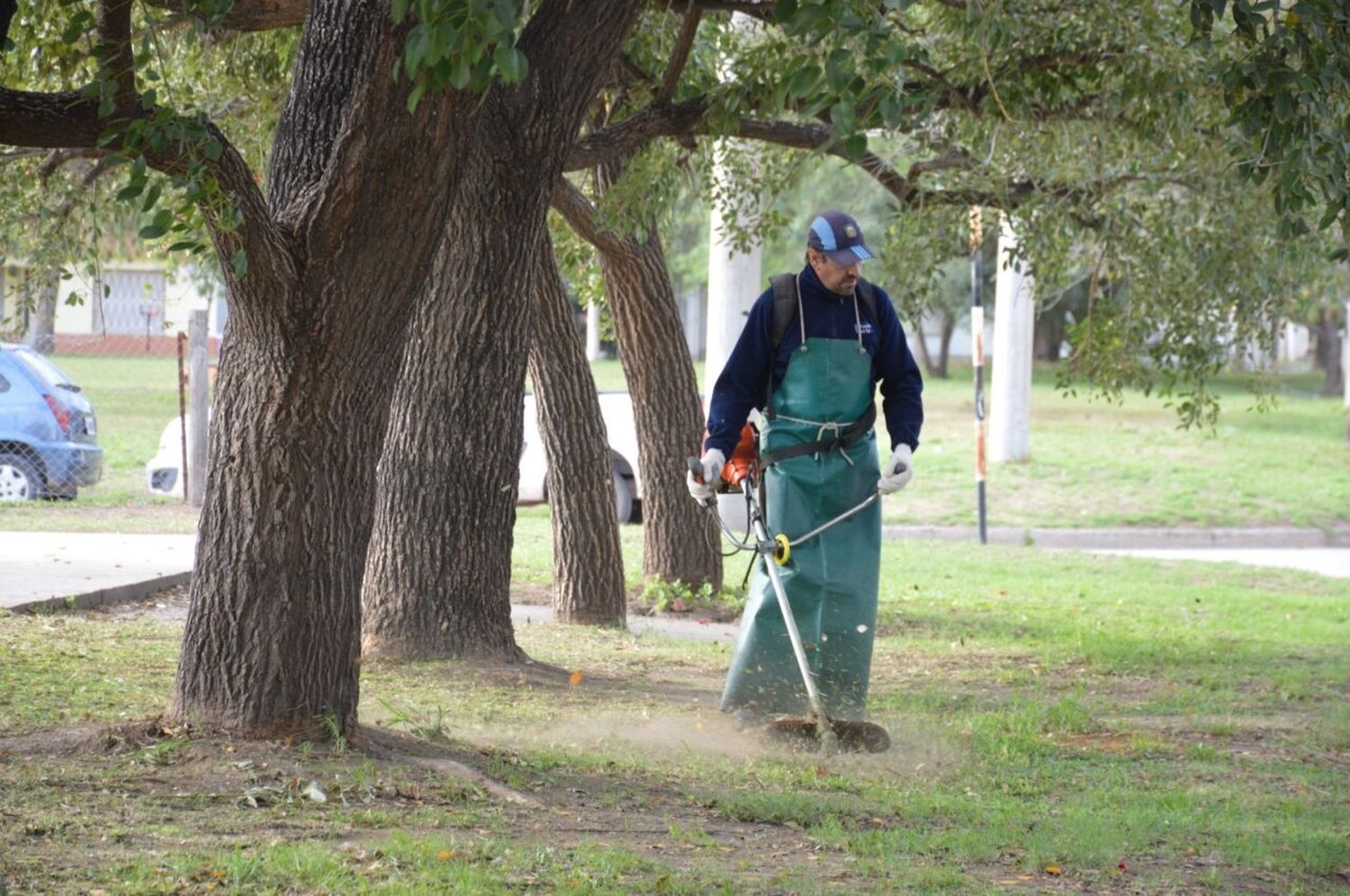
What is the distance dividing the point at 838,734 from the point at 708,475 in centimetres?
112

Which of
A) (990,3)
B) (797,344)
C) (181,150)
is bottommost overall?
(797,344)

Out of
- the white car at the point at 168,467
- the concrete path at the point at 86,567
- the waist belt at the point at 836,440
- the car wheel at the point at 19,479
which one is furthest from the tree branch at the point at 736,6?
the white car at the point at 168,467

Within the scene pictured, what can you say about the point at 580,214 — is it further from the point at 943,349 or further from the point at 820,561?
the point at 943,349

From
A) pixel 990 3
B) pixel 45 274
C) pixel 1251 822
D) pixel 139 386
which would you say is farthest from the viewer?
pixel 139 386

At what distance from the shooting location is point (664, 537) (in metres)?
11.3

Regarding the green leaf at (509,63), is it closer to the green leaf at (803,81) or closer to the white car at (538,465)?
the green leaf at (803,81)

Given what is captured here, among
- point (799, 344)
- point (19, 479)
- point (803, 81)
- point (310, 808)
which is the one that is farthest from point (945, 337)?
point (803, 81)

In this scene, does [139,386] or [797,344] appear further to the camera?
[139,386]

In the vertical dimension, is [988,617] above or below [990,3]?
below

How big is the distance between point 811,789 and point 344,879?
2.08m

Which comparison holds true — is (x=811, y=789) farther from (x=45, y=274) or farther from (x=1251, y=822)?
(x=45, y=274)

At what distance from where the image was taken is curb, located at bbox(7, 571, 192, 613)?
30.1ft

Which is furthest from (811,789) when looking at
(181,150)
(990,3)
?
(990,3)

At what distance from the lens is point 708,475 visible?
22.5 ft
